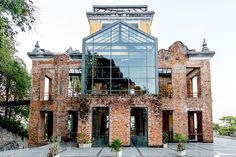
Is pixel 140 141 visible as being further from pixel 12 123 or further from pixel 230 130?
pixel 230 130

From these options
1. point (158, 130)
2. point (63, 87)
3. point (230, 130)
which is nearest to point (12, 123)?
point (63, 87)

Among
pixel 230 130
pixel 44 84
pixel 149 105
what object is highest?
pixel 44 84

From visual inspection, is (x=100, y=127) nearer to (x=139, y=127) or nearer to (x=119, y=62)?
(x=139, y=127)

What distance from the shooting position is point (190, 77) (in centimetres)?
2953

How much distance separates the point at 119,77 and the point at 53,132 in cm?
768

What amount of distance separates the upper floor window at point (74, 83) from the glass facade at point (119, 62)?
490 centimetres

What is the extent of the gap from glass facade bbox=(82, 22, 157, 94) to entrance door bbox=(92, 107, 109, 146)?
1.35 metres

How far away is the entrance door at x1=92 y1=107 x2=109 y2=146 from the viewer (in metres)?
21.3

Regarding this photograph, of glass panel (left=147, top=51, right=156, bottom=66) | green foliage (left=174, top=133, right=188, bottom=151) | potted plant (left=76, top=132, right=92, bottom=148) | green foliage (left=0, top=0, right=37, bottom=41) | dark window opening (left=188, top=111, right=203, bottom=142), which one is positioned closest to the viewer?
green foliage (left=0, top=0, right=37, bottom=41)

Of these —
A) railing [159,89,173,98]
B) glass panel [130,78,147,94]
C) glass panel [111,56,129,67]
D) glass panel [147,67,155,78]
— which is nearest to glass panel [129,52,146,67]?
glass panel [111,56,129,67]

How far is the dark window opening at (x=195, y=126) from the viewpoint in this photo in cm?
2610

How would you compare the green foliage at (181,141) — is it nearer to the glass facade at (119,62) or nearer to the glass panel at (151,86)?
the glass panel at (151,86)

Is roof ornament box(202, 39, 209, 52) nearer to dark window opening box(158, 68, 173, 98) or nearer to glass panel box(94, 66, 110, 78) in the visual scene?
dark window opening box(158, 68, 173, 98)

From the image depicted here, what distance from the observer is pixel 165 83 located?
29.4 m
